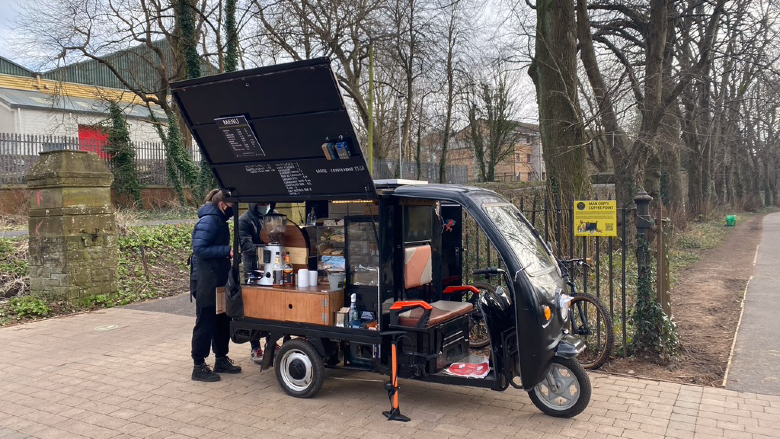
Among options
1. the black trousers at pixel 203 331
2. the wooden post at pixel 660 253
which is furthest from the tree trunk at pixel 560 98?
the black trousers at pixel 203 331

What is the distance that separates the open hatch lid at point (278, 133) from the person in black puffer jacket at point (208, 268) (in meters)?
0.41

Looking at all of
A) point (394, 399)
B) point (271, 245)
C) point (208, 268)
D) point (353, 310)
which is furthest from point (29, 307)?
point (394, 399)

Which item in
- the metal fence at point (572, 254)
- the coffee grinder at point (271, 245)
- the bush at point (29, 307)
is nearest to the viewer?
the coffee grinder at point (271, 245)

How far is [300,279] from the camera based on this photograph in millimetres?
5746

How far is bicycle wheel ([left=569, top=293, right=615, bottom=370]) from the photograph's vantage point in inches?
239

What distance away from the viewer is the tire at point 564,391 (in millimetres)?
4832

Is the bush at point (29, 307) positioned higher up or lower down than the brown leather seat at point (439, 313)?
lower down

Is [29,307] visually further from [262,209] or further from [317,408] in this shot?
[317,408]

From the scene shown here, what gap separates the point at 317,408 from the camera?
5.34 metres

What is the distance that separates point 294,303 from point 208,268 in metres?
1.21

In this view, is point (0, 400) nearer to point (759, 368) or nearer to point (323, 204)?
point (323, 204)

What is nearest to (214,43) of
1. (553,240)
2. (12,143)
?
(12,143)

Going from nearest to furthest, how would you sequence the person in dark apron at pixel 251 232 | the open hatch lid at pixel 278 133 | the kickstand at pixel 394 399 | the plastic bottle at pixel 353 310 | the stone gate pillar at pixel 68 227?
1. the kickstand at pixel 394 399
2. the open hatch lid at pixel 278 133
3. the plastic bottle at pixel 353 310
4. the person in dark apron at pixel 251 232
5. the stone gate pillar at pixel 68 227

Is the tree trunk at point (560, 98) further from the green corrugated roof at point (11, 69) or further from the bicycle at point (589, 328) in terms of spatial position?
the green corrugated roof at point (11, 69)
